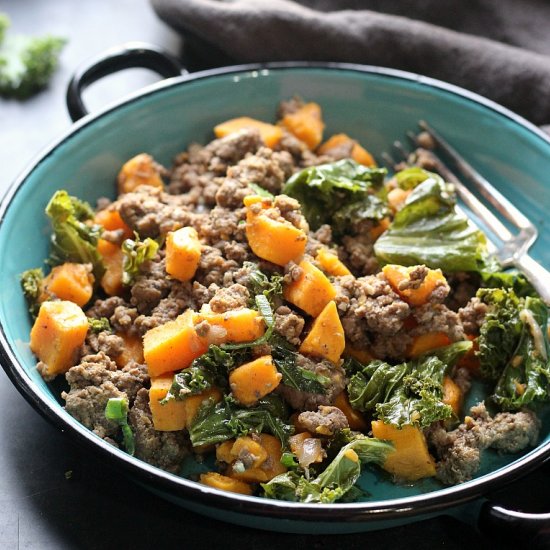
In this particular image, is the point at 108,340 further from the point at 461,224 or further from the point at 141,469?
the point at 461,224

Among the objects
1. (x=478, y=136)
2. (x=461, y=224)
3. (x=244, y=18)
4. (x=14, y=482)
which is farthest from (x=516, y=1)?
(x=14, y=482)

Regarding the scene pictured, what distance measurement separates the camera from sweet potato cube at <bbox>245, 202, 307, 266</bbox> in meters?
3.00

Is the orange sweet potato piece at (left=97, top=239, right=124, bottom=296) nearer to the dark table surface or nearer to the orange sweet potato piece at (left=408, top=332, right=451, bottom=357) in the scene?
the dark table surface

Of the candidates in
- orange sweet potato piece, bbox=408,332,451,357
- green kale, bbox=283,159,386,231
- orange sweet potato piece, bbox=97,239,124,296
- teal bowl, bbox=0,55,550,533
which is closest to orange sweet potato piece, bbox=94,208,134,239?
orange sweet potato piece, bbox=97,239,124,296

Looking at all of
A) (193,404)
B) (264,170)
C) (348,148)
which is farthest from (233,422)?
(348,148)

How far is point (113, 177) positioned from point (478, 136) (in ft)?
5.78

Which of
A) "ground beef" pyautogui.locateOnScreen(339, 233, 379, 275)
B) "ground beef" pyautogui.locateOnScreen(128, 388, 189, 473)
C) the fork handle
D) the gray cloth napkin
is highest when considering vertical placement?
the gray cloth napkin

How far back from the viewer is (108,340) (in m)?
2.99

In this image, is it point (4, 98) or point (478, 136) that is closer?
point (478, 136)

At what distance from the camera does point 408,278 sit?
2.99 meters

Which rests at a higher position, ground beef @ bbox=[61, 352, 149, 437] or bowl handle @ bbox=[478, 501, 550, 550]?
bowl handle @ bbox=[478, 501, 550, 550]

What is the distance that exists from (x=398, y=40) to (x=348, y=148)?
0.89 meters

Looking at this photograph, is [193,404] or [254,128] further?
[254,128]

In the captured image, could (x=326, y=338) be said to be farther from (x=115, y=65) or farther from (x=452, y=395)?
(x=115, y=65)
